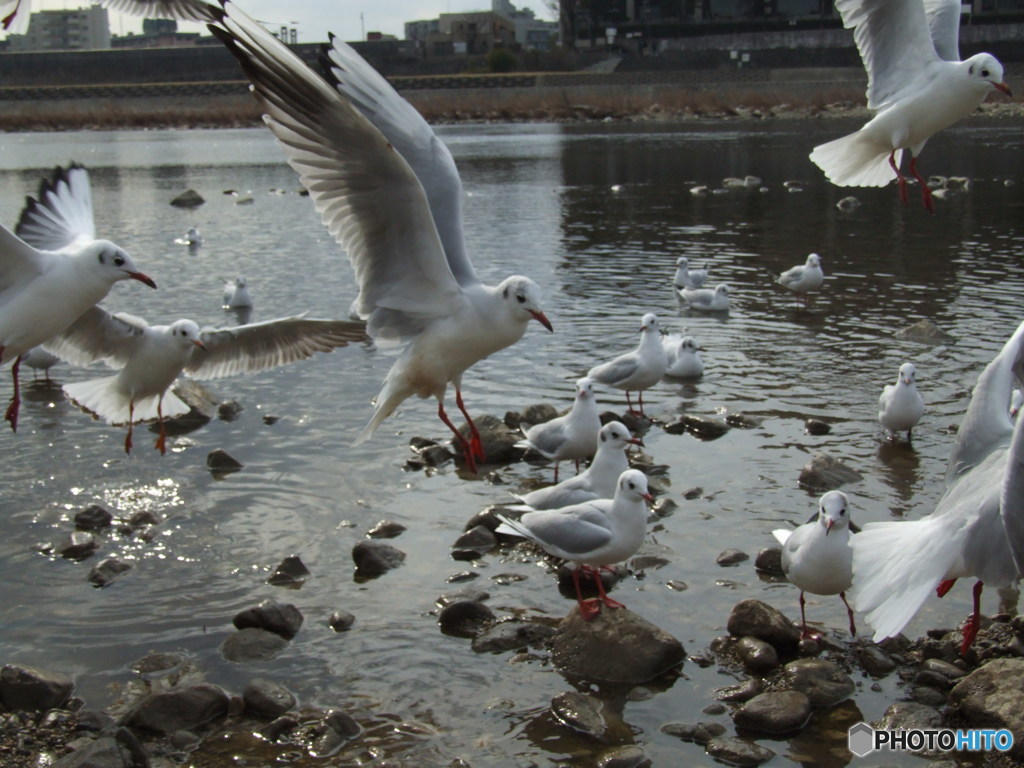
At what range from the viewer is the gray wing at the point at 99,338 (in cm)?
804

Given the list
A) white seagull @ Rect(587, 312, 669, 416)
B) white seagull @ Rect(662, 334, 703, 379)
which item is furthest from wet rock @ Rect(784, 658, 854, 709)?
white seagull @ Rect(662, 334, 703, 379)

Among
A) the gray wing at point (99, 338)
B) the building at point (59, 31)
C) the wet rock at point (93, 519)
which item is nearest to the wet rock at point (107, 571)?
the wet rock at point (93, 519)

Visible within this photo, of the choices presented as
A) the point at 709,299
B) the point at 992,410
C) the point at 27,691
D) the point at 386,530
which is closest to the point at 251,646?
the point at 27,691

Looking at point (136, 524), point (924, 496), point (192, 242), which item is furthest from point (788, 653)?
point (192, 242)

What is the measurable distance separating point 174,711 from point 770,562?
3.27 metres

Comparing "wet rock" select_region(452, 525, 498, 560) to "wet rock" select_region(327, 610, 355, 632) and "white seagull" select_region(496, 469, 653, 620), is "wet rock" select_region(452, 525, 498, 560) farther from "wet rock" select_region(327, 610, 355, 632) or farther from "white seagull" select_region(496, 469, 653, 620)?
"wet rock" select_region(327, 610, 355, 632)

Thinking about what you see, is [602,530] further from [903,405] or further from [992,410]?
[903,405]

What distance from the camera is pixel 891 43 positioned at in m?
7.29

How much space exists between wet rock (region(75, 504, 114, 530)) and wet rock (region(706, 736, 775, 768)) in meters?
4.22

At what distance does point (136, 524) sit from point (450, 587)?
222cm

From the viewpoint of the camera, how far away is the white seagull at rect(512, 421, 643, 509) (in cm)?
668

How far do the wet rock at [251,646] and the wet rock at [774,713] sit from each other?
2236 millimetres

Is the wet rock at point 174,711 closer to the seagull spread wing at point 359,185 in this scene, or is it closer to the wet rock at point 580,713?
the wet rock at point 580,713

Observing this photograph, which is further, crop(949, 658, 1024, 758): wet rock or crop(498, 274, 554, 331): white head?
crop(498, 274, 554, 331): white head
